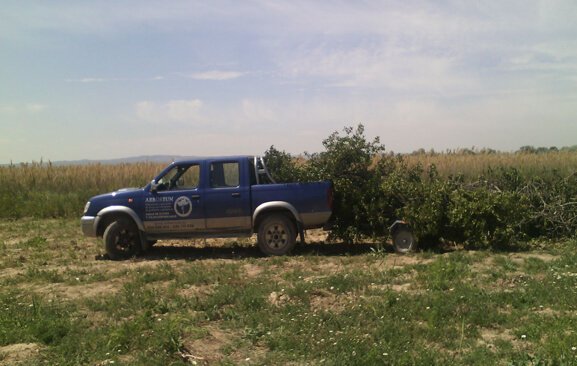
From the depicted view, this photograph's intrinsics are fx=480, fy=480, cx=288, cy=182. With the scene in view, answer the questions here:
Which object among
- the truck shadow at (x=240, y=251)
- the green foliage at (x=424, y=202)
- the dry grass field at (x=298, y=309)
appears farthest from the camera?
the truck shadow at (x=240, y=251)

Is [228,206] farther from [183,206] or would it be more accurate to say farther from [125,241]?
[125,241]

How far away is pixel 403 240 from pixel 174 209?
446 centimetres

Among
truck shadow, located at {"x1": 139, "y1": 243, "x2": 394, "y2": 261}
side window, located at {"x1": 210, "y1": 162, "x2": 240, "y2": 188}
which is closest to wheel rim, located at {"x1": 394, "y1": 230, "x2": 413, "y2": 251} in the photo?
truck shadow, located at {"x1": 139, "y1": 243, "x2": 394, "y2": 261}

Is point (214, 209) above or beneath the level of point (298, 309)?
above

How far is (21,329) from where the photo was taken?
17.6ft

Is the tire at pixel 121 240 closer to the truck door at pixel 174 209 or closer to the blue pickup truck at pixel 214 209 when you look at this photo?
the blue pickup truck at pixel 214 209

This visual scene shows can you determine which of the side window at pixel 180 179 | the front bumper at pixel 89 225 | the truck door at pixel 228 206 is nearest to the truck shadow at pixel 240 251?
the truck door at pixel 228 206

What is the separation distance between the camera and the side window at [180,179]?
30.4 ft

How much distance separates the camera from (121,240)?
30.8 ft

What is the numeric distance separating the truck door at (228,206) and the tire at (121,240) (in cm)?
150

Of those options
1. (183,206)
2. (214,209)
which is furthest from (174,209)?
(214,209)

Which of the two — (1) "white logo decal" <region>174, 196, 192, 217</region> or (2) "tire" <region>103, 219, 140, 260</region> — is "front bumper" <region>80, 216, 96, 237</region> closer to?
(2) "tire" <region>103, 219, 140, 260</region>

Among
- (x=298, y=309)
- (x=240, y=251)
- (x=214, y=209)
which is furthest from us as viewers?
(x=240, y=251)

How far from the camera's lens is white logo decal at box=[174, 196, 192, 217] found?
9156mm
